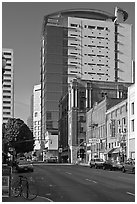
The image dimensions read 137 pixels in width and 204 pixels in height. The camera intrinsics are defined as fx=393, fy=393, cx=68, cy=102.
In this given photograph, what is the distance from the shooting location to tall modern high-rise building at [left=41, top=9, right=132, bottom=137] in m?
33.8

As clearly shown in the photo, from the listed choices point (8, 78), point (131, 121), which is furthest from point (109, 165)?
point (8, 78)

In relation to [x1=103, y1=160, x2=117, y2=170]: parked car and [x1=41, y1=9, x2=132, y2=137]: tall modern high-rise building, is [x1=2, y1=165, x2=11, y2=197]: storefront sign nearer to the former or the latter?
[x1=41, y1=9, x2=132, y2=137]: tall modern high-rise building

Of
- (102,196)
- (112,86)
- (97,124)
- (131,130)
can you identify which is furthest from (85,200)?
(112,86)

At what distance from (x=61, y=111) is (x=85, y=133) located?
16.1 m

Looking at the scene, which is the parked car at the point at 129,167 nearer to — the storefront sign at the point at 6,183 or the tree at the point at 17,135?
the tree at the point at 17,135

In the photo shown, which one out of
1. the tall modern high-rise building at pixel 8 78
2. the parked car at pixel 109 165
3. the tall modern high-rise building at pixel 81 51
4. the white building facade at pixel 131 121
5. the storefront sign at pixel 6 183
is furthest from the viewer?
the white building facade at pixel 131 121

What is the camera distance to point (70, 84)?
89.0 meters

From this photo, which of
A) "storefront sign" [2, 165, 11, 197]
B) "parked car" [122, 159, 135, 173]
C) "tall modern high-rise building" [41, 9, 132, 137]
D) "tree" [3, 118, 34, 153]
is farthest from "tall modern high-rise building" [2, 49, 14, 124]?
"tree" [3, 118, 34, 153]

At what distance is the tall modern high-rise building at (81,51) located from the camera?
33844mm

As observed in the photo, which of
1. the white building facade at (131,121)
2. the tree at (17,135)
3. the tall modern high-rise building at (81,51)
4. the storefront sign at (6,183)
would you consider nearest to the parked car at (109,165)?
the white building facade at (131,121)

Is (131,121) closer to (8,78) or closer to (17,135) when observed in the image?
(17,135)

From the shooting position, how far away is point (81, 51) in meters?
55.8

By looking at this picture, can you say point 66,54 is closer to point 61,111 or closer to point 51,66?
Answer: point 51,66

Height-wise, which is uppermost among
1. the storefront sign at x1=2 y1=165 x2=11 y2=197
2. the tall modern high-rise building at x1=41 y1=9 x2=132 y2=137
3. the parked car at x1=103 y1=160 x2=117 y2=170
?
the tall modern high-rise building at x1=41 y1=9 x2=132 y2=137
